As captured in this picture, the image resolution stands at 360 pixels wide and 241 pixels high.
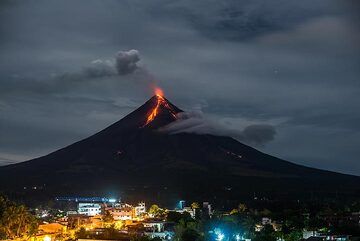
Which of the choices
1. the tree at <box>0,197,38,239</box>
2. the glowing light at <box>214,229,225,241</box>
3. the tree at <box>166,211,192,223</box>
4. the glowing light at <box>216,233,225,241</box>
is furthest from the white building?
the tree at <box>0,197,38,239</box>

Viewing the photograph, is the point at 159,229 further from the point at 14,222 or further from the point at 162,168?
the point at 162,168

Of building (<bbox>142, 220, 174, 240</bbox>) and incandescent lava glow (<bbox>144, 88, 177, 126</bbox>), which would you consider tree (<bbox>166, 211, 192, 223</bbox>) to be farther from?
incandescent lava glow (<bbox>144, 88, 177, 126</bbox>)

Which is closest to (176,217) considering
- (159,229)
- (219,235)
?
(159,229)

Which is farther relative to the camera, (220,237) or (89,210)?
(89,210)

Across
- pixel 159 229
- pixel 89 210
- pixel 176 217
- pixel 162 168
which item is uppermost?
pixel 162 168

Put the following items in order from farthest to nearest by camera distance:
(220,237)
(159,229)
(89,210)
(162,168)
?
(162,168) < (89,210) < (159,229) < (220,237)

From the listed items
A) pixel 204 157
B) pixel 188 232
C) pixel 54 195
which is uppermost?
pixel 204 157

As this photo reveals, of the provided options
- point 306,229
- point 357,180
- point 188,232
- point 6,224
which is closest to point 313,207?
point 306,229

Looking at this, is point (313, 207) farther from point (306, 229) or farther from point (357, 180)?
point (357, 180)
